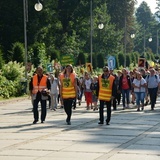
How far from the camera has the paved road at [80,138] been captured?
12125 mm

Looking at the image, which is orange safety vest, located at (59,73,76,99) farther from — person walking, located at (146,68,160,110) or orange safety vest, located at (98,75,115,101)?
person walking, located at (146,68,160,110)

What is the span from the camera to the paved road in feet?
39.8

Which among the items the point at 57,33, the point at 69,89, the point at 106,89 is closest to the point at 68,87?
the point at 69,89

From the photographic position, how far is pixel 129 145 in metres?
13.6

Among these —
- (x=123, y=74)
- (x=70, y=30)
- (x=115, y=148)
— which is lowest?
(x=115, y=148)

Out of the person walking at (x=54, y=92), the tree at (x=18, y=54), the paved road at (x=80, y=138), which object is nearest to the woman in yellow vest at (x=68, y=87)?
the paved road at (x=80, y=138)

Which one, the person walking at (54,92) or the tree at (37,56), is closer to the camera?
the person walking at (54,92)

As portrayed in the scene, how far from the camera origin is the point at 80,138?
14.9 m

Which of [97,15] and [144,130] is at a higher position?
[97,15]

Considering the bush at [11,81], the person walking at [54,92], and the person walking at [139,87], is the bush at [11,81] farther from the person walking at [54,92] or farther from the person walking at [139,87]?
the person walking at [139,87]

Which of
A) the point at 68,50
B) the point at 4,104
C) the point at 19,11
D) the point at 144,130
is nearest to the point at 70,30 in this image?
the point at 68,50

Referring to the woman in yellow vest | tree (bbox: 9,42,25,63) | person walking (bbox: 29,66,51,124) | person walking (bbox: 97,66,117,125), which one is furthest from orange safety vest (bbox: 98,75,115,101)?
tree (bbox: 9,42,25,63)

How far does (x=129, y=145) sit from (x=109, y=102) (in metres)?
4.71

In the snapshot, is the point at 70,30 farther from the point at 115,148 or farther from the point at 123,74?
the point at 115,148
